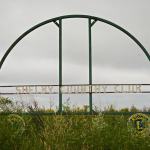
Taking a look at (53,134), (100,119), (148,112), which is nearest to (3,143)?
(53,134)

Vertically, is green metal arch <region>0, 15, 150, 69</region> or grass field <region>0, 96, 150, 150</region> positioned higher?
green metal arch <region>0, 15, 150, 69</region>

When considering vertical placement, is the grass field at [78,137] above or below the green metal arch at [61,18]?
below

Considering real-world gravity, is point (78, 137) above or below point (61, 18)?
below

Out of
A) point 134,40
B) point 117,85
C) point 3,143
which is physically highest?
point 134,40

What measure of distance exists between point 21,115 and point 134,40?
19.1ft

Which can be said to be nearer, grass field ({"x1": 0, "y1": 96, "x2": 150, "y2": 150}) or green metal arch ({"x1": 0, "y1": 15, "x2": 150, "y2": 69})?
grass field ({"x1": 0, "y1": 96, "x2": 150, "y2": 150})

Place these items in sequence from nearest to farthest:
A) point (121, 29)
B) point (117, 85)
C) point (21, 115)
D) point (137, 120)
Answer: point (21, 115) → point (137, 120) → point (117, 85) → point (121, 29)

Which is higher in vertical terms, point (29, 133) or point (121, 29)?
point (121, 29)

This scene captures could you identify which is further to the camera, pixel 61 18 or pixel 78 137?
pixel 61 18

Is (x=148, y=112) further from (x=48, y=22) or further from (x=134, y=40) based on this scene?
(x=48, y=22)

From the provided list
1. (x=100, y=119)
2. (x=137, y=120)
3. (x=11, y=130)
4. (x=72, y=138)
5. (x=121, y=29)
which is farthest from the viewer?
(x=121, y=29)

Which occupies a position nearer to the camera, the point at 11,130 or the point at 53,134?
the point at 53,134

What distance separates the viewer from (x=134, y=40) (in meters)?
16.1

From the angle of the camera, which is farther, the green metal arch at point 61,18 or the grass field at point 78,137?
the green metal arch at point 61,18
